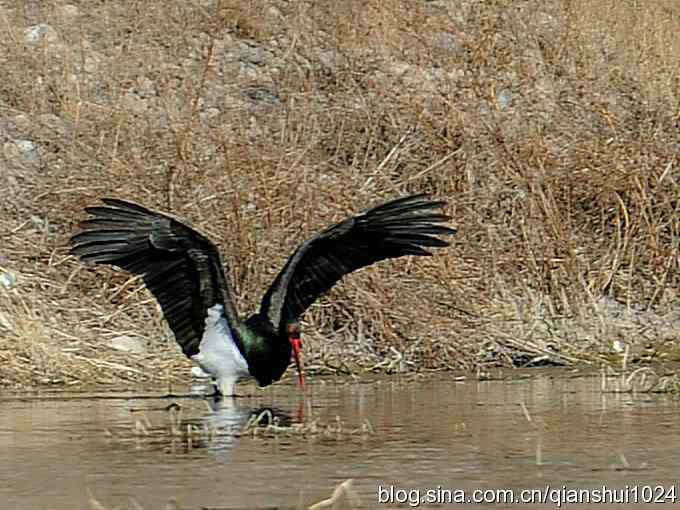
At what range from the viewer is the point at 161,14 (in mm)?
16672

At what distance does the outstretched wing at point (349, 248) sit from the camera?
29.9 ft

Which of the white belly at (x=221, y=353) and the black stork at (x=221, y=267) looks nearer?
the black stork at (x=221, y=267)

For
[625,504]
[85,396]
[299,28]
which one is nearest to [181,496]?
[625,504]

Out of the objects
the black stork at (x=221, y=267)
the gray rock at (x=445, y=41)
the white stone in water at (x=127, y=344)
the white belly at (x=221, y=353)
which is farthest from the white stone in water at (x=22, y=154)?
the white belly at (x=221, y=353)

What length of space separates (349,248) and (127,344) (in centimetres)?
218

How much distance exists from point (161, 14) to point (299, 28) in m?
1.51

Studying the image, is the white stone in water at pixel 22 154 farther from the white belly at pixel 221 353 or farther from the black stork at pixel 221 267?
the white belly at pixel 221 353

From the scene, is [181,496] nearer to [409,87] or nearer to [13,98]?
[409,87]

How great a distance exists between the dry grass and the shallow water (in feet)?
5.43

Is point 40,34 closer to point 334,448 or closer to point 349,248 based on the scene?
point 349,248

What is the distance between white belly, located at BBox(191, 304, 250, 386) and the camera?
30.5 ft

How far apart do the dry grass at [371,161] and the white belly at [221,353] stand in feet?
4.13

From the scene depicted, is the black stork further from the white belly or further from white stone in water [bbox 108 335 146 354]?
white stone in water [bbox 108 335 146 354]

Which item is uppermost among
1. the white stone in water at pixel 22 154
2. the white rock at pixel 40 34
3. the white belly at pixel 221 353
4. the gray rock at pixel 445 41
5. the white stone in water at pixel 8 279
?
the white rock at pixel 40 34
